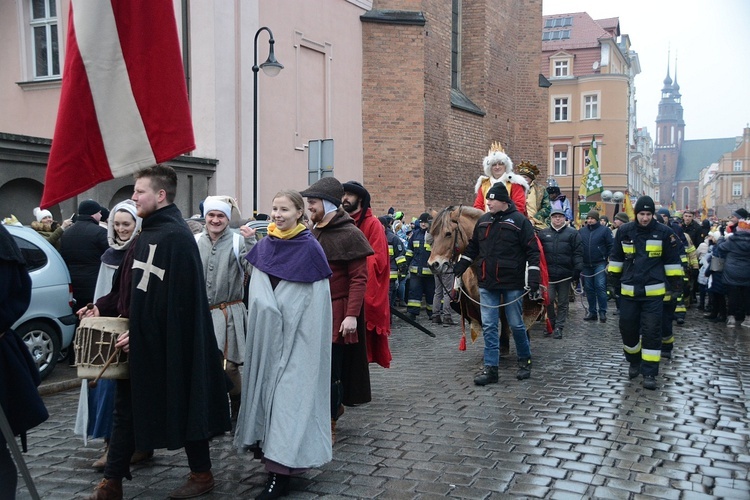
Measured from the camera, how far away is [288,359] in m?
4.76

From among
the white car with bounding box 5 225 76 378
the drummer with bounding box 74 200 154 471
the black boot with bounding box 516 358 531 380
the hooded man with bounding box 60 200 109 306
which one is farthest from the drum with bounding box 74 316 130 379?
the black boot with bounding box 516 358 531 380

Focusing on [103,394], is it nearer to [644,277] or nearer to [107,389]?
[107,389]

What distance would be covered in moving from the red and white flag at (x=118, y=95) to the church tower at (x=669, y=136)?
17045cm

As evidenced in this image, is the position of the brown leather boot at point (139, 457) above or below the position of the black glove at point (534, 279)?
below

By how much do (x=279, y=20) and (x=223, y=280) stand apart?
1407cm

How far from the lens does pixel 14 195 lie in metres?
12.8

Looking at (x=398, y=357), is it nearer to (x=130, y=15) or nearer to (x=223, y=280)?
(x=223, y=280)

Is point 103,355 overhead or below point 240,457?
overhead

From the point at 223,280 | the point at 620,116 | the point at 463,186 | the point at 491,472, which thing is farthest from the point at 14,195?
the point at 620,116

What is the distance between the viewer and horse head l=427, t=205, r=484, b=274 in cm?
926

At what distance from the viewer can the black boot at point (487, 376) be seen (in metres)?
8.02

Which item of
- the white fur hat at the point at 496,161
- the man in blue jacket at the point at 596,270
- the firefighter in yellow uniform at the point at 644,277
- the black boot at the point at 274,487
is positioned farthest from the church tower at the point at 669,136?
the black boot at the point at 274,487

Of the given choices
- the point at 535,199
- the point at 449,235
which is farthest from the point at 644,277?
the point at 535,199

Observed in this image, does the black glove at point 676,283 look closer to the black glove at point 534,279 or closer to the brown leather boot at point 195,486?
the black glove at point 534,279
